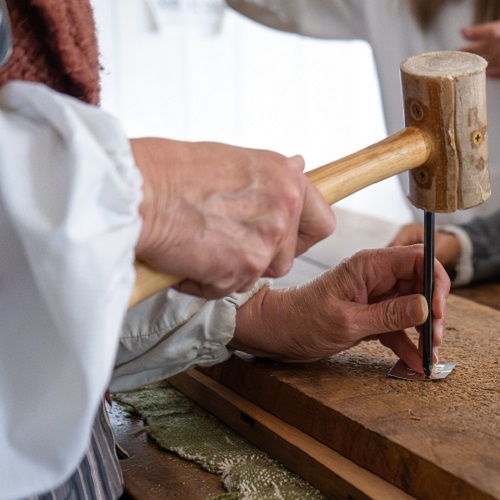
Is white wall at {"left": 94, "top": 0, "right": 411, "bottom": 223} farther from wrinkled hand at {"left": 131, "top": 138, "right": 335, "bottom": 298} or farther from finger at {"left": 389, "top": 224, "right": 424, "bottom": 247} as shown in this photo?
wrinkled hand at {"left": 131, "top": 138, "right": 335, "bottom": 298}

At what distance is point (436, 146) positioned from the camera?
0.75 m

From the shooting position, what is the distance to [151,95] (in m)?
3.78

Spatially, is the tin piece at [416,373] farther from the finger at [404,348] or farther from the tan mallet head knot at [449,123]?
the tan mallet head knot at [449,123]

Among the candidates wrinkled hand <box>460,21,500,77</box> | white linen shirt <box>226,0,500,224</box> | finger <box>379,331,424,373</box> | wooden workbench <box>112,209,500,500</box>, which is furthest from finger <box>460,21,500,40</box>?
finger <box>379,331,424,373</box>

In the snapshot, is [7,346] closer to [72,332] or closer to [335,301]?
[72,332]

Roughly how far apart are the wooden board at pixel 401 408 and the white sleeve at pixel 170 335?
49mm

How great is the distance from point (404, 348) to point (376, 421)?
15 cm

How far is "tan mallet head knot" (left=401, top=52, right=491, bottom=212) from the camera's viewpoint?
73cm

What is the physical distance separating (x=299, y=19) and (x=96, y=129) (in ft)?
4.58

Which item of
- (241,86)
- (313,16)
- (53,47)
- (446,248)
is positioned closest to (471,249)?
(446,248)

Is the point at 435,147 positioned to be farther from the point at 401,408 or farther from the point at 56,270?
the point at 56,270

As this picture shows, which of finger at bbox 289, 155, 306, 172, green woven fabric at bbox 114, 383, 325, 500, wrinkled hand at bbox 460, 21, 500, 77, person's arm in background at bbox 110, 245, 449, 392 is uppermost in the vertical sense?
finger at bbox 289, 155, 306, 172

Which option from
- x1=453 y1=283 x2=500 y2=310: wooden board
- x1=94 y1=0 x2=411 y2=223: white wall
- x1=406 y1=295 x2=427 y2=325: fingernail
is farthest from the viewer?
x1=94 y1=0 x2=411 y2=223: white wall

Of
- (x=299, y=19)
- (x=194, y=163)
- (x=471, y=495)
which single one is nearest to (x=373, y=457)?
(x=471, y=495)
